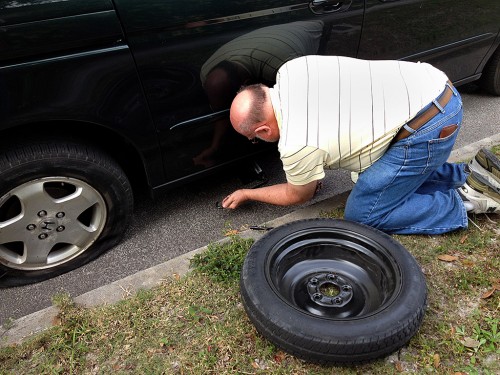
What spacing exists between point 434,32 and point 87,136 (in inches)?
94.3

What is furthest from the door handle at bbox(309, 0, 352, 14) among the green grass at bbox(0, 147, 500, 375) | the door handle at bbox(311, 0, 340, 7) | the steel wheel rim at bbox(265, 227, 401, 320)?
the green grass at bbox(0, 147, 500, 375)

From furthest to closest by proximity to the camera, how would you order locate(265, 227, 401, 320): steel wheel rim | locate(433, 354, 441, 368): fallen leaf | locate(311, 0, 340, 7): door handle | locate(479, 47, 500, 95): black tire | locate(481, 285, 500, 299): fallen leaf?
locate(479, 47, 500, 95): black tire < locate(311, 0, 340, 7): door handle < locate(481, 285, 500, 299): fallen leaf < locate(265, 227, 401, 320): steel wheel rim < locate(433, 354, 441, 368): fallen leaf

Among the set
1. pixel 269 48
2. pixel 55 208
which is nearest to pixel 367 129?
pixel 269 48

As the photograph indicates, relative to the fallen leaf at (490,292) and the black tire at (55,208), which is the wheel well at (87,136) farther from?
the fallen leaf at (490,292)

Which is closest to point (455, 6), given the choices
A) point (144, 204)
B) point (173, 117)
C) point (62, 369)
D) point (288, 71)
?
point (288, 71)

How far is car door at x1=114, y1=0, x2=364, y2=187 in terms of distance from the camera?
6.59 feet

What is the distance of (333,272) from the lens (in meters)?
2.17

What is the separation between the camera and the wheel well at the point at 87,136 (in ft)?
6.70

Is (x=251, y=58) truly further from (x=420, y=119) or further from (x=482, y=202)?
(x=482, y=202)

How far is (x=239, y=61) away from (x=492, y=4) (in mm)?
2193

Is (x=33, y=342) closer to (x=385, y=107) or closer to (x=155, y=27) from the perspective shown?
(x=155, y=27)

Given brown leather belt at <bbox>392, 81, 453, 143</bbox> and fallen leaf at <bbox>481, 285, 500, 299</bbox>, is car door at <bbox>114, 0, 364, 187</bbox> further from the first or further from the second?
fallen leaf at <bbox>481, 285, 500, 299</bbox>

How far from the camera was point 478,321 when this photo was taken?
1.97 m

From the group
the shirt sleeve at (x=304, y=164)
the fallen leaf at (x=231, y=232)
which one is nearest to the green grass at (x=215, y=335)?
the fallen leaf at (x=231, y=232)
